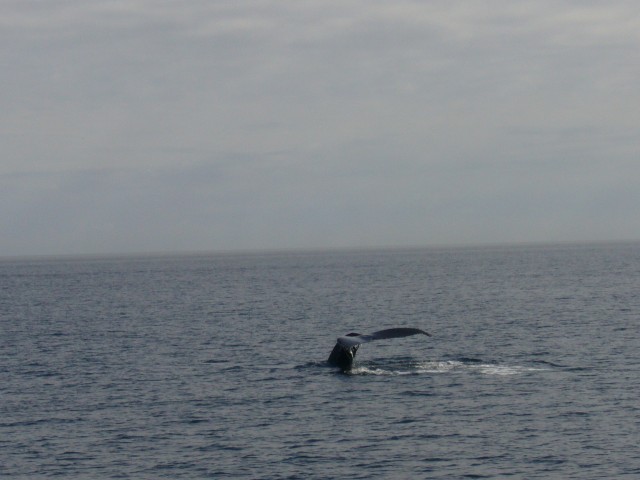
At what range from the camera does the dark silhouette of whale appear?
49.5 meters

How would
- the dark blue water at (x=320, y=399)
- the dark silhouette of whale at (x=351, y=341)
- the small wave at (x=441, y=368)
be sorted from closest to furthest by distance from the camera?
1. the dark blue water at (x=320, y=399)
2. the dark silhouette of whale at (x=351, y=341)
3. the small wave at (x=441, y=368)

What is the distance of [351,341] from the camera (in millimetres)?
51812

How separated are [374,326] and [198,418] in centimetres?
4495

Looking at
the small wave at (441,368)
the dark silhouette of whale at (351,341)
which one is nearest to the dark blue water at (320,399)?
the small wave at (441,368)

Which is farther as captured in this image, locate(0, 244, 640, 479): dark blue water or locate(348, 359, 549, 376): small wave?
locate(348, 359, 549, 376): small wave

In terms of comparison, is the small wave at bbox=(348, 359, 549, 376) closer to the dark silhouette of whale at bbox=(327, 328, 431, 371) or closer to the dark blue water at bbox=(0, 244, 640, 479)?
the dark blue water at bbox=(0, 244, 640, 479)

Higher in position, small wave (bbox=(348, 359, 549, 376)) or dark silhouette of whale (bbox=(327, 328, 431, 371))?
dark silhouette of whale (bbox=(327, 328, 431, 371))

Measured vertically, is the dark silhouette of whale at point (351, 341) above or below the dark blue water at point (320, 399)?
above

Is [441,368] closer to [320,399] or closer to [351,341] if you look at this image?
[351,341]

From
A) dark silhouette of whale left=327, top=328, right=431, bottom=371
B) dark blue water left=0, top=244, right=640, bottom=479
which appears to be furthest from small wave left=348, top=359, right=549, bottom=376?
dark silhouette of whale left=327, top=328, right=431, bottom=371

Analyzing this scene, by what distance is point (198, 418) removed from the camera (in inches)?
1730

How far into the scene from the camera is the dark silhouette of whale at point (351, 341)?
4947cm

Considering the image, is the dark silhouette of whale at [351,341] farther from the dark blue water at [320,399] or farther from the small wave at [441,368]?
the dark blue water at [320,399]

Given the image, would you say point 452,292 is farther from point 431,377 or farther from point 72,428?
point 72,428
